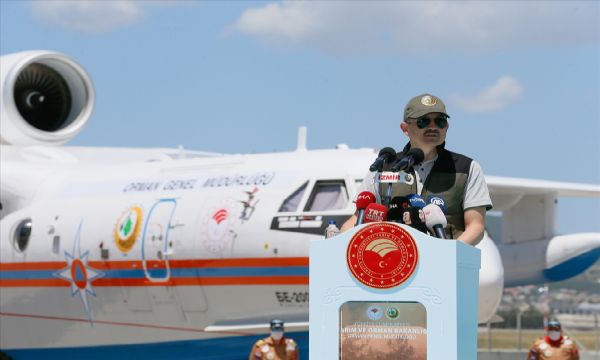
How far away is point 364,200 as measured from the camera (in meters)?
4.50

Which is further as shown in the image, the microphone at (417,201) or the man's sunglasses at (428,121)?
the man's sunglasses at (428,121)

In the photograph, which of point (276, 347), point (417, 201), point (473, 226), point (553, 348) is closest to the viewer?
point (417, 201)

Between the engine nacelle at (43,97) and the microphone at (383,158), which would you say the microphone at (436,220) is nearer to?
the microphone at (383,158)

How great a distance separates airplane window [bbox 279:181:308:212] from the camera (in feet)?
41.2

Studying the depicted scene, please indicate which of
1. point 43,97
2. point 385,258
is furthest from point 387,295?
point 43,97

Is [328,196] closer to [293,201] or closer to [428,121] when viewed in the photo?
[293,201]

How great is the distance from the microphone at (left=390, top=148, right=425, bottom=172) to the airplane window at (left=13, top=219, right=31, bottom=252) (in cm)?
1152

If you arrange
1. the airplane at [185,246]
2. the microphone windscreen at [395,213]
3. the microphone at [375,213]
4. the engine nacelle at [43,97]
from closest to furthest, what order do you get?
the microphone at [375,213] → the microphone windscreen at [395,213] → the airplane at [185,246] → the engine nacelle at [43,97]

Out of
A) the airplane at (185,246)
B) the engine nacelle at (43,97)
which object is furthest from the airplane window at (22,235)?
the engine nacelle at (43,97)

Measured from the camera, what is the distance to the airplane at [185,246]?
41.1 feet

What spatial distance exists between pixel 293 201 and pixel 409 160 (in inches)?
316

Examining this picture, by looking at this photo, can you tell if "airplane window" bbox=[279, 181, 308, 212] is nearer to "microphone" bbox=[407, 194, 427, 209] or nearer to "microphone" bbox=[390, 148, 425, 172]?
"microphone" bbox=[390, 148, 425, 172]

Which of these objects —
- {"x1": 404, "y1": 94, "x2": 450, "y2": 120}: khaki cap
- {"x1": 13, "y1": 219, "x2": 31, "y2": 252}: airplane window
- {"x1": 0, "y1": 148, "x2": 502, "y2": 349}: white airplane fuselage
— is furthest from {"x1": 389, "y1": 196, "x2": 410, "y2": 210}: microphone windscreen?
{"x1": 13, "y1": 219, "x2": 31, "y2": 252}: airplane window

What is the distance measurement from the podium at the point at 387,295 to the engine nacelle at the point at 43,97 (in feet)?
49.8
